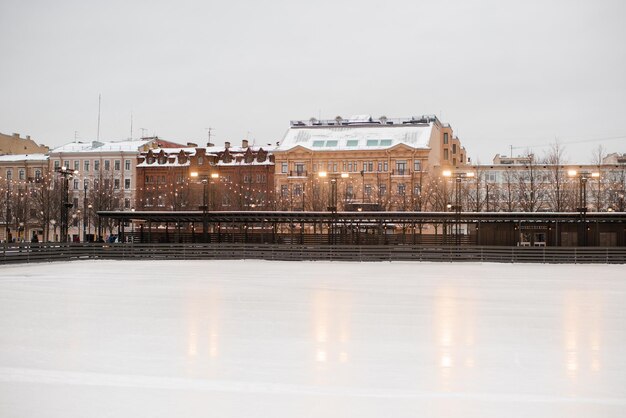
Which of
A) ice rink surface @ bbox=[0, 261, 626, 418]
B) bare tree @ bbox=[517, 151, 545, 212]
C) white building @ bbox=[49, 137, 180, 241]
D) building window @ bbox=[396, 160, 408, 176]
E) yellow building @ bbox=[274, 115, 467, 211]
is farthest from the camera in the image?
white building @ bbox=[49, 137, 180, 241]

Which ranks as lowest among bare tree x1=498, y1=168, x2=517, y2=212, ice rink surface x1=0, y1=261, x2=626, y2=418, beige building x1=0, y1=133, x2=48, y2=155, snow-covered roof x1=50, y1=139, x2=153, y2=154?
ice rink surface x1=0, y1=261, x2=626, y2=418

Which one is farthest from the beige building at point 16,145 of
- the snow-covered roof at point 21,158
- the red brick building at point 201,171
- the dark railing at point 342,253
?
the dark railing at point 342,253

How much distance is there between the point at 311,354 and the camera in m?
10.2

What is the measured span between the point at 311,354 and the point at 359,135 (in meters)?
77.7

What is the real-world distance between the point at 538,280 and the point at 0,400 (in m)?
23.0

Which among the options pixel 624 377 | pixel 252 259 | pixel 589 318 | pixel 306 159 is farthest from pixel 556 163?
pixel 624 377

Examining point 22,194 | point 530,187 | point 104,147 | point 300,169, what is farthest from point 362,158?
point 22,194

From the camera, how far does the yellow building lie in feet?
257

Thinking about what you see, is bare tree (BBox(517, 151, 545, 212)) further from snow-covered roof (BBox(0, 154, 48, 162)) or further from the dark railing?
snow-covered roof (BBox(0, 154, 48, 162))

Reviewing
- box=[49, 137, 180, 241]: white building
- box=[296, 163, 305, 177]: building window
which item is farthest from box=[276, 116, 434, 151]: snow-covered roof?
box=[49, 137, 180, 241]: white building

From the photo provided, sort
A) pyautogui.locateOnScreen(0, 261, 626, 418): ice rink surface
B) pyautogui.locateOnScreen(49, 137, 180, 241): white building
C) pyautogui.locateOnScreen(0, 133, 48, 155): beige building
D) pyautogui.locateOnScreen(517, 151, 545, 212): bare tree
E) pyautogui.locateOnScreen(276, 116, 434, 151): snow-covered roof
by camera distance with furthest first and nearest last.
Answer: pyautogui.locateOnScreen(0, 133, 48, 155): beige building
pyautogui.locateOnScreen(49, 137, 180, 241): white building
pyautogui.locateOnScreen(276, 116, 434, 151): snow-covered roof
pyautogui.locateOnScreen(517, 151, 545, 212): bare tree
pyautogui.locateOnScreen(0, 261, 626, 418): ice rink surface

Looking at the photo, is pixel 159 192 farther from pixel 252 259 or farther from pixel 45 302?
pixel 45 302

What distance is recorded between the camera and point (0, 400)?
758 cm

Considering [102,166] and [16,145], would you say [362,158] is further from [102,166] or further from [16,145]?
[16,145]
